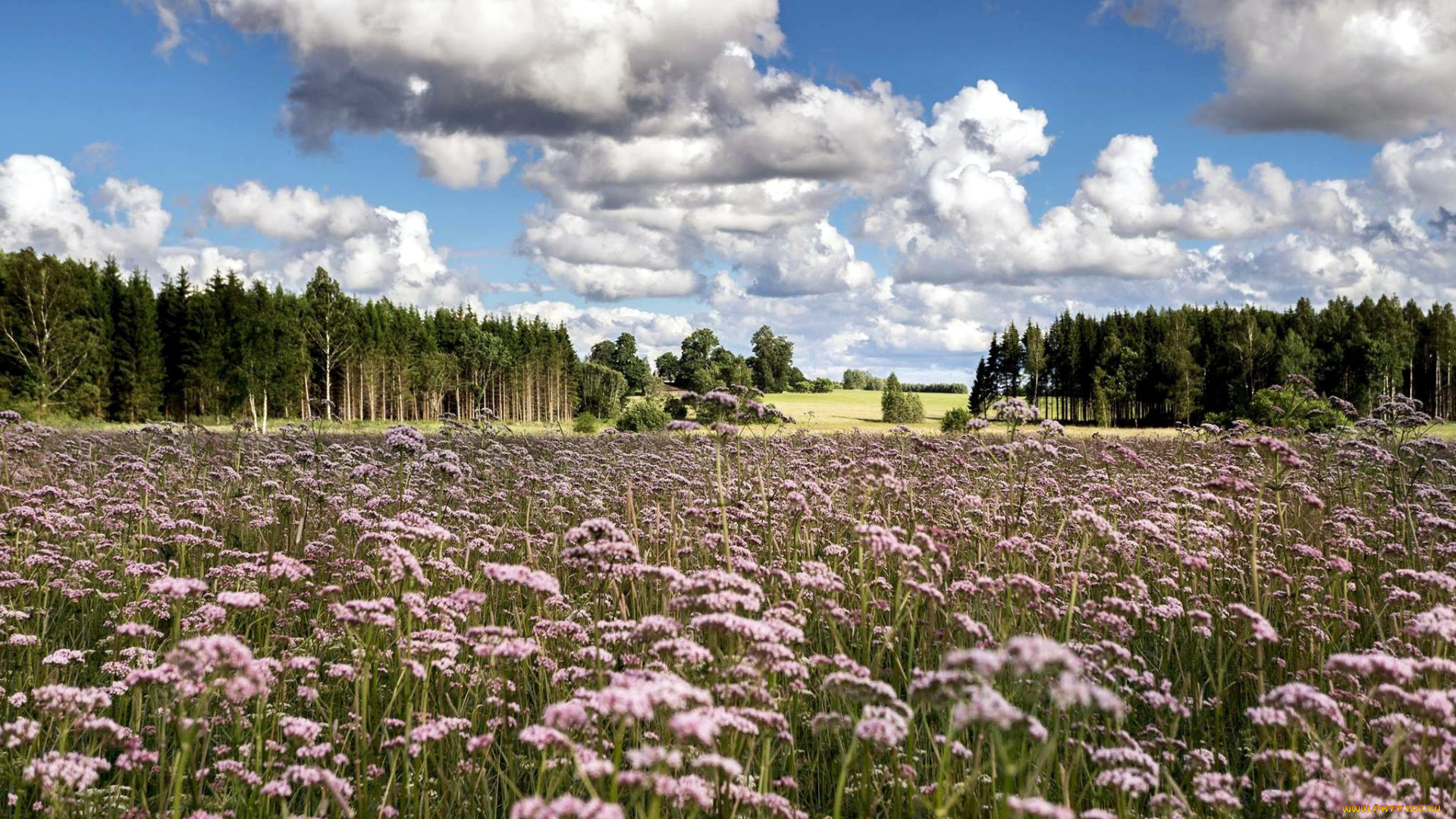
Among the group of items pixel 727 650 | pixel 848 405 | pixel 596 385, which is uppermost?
pixel 596 385

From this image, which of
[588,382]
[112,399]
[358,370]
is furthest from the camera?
[588,382]

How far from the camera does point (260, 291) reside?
216ft

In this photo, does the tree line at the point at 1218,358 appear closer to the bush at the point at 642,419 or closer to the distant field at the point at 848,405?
the distant field at the point at 848,405

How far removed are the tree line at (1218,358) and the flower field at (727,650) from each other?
67.6 meters

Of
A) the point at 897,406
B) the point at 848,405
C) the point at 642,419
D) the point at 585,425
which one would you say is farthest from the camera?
the point at 848,405

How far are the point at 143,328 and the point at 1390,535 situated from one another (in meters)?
75.1

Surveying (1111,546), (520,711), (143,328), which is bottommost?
(520,711)

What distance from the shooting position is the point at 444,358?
8838 cm

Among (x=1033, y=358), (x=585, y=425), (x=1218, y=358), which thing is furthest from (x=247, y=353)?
(x=1218, y=358)

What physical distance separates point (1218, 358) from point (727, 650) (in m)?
99.7

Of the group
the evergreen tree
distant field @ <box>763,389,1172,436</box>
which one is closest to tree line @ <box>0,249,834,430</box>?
distant field @ <box>763,389,1172,436</box>

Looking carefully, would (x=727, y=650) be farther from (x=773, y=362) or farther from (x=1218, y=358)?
(x=773, y=362)

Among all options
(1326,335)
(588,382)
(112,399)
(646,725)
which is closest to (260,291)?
(112,399)

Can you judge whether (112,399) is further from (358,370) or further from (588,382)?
(588,382)
